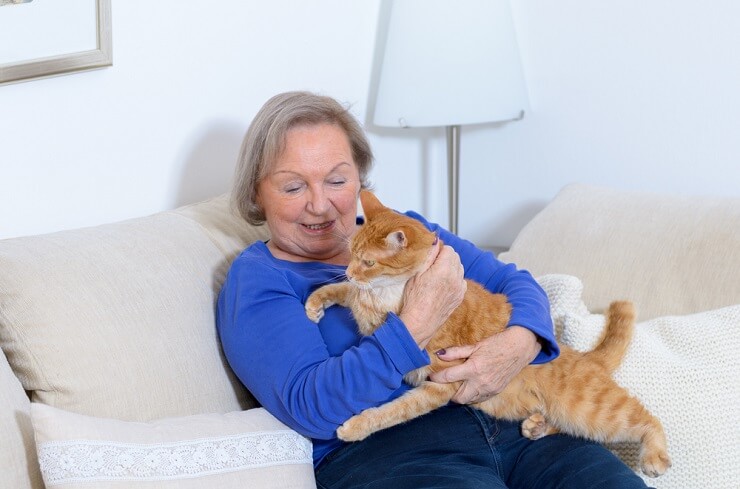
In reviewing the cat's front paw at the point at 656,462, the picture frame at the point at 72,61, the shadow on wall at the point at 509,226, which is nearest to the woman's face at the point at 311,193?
the picture frame at the point at 72,61

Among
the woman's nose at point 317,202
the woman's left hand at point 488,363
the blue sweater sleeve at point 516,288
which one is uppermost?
the woman's nose at point 317,202

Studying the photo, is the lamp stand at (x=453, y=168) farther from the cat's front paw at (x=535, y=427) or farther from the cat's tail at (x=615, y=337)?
the cat's front paw at (x=535, y=427)

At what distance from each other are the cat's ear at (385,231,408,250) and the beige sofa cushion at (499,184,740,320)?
2.39ft

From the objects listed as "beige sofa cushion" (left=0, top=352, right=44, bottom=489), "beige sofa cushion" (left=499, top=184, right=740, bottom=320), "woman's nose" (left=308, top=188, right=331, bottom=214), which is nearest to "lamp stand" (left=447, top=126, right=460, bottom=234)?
"beige sofa cushion" (left=499, top=184, right=740, bottom=320)

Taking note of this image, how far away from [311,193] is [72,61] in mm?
591

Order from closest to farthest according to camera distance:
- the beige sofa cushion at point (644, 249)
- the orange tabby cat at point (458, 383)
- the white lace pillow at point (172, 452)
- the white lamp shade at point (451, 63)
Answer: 1. the white lace pillow at point (172, 452)
2. the orange tabby cat at point (458, 383)
3. the beige sofa cushion at point (644, 249)
4. the white lamp shade at point (451, 63)

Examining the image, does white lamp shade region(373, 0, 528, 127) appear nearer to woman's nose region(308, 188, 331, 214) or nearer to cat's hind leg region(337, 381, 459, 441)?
A: woman's nose region(308, 188, 331, 214)

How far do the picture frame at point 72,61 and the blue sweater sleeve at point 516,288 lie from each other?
77 centimetres

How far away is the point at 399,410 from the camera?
1552 millimetres

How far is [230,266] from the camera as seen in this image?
1.75 m

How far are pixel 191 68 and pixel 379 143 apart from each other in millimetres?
877

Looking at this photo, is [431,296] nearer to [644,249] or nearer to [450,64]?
[644,249]

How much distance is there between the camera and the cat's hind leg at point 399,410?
4.98 ft

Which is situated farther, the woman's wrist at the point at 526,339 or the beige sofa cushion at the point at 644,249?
the beige sofa cushion at the point at 644,249
